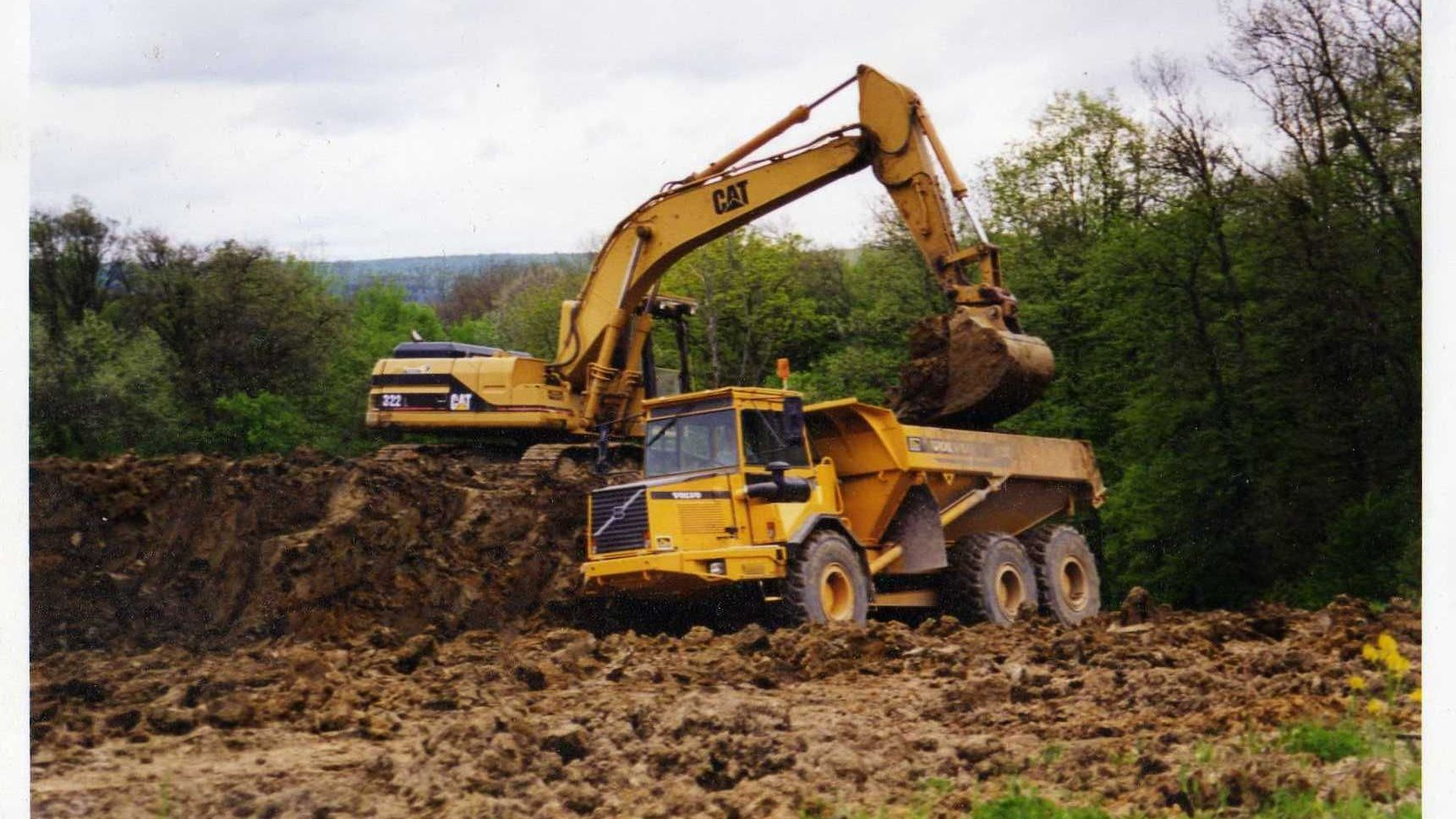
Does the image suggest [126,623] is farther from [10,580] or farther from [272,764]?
[10,580]

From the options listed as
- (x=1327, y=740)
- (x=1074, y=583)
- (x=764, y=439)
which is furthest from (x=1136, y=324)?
(x=1327, y=740)

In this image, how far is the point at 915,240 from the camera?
16.7m

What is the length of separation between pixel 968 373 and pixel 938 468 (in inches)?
45.1

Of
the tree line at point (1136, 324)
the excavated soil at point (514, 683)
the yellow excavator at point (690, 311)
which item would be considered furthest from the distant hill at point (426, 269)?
the excavated soil at point (514, 683)

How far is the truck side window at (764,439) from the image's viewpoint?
13.2 m

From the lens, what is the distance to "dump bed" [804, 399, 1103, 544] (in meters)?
14.2

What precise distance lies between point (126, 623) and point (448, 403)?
16.4 feet

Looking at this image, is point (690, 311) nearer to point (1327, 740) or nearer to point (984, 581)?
point (984, 581)

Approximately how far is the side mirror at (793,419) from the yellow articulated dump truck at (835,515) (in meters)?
0.01

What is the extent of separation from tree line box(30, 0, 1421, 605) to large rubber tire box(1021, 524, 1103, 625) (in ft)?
9.97

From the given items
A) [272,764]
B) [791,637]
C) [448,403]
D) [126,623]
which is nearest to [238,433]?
[448,403]

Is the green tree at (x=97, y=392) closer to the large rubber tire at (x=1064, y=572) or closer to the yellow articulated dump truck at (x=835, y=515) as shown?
the yellow articulated dump truck at (x=835, y=515)

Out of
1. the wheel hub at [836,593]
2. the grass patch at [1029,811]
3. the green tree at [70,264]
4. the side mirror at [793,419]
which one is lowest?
the grass patch at [1029,811]

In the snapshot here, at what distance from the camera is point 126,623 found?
529 inches
